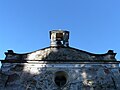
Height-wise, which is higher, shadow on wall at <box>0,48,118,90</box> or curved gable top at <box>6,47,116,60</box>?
curved gable top at <box>6,47,116,60</box>

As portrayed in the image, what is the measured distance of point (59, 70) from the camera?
10938 millimetres

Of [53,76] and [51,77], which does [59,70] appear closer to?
[53,76]

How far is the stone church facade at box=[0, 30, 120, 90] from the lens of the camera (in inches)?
403

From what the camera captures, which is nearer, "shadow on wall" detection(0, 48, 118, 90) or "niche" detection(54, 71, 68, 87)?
"shadow on wall" detection(0, 48, 118, 90)

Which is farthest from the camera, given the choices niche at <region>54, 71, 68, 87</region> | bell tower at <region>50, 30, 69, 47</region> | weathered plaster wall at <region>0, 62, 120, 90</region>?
bell tower at <region>50, 30, 69, 47</region>

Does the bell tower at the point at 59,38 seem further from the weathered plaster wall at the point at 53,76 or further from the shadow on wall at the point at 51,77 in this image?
the weathered plaster wall at the point at 53,76

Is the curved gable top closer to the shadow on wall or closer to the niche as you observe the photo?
the shadow on wall

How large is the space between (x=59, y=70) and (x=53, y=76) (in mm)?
476

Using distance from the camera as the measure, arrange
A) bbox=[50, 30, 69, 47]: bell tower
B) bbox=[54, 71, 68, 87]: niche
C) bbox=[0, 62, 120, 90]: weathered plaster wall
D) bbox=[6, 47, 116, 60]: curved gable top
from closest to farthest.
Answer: bbox=[0, 62, 120, 90]: weathered plaster wall < bbox=[54, 71, 68, 87]: niche < bbox=[6, 47, 116, 60]: curved gable top < bbox=[50, 30, 69, 47]: bell tower

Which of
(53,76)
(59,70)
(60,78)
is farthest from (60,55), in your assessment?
(53,76)

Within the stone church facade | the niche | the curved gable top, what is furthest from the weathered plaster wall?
the curved gable top

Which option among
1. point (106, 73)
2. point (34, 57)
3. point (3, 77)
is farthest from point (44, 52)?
point (106, 73)

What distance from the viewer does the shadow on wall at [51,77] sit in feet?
33.4

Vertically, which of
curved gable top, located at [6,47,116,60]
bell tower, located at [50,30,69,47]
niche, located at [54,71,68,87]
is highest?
bell tower, located at [50,30,69,47]
